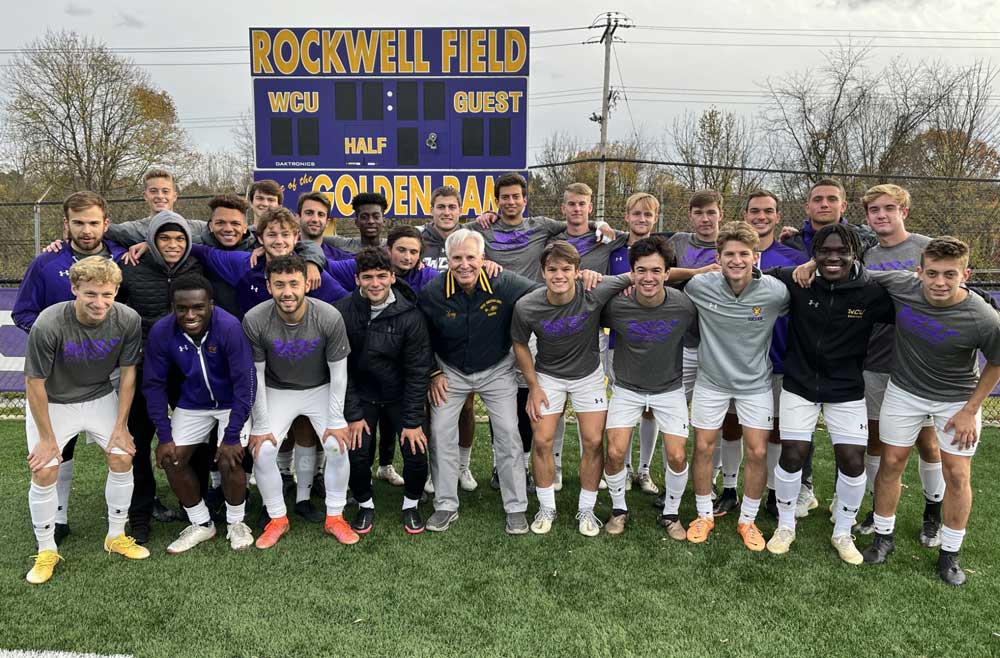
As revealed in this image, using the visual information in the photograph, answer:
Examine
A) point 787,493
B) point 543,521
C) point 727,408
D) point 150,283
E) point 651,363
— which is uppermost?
point 150,283

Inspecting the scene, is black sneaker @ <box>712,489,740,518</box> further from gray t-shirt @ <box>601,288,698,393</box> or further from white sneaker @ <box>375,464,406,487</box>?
white sneaker @ <box>375,464,406,487</box>

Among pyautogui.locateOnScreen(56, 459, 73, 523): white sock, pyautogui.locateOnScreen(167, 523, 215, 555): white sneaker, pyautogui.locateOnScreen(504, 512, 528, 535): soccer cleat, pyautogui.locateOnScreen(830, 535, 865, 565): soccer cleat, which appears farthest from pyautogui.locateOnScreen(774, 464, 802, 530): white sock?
pyautogui.locateOnScreen(56, 459, 73, 523): white sock

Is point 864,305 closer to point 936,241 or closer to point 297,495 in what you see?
point 936,241

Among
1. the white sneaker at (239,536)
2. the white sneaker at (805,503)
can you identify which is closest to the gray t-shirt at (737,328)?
the white sneaker at (805,503)

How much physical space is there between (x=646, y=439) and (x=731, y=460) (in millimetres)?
618

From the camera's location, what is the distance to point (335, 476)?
372cm

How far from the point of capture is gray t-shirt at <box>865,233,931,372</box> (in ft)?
12.1

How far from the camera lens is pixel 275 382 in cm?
365

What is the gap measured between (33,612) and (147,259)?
6.60ft

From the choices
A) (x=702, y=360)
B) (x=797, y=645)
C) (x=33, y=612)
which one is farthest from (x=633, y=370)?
(x=33, y=612)

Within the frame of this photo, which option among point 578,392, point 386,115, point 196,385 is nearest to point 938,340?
point 578,392

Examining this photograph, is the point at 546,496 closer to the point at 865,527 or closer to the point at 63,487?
the point at 865,527

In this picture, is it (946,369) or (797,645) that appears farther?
(946,369)

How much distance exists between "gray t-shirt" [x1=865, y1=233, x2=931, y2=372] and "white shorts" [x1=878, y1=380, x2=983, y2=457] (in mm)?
326
